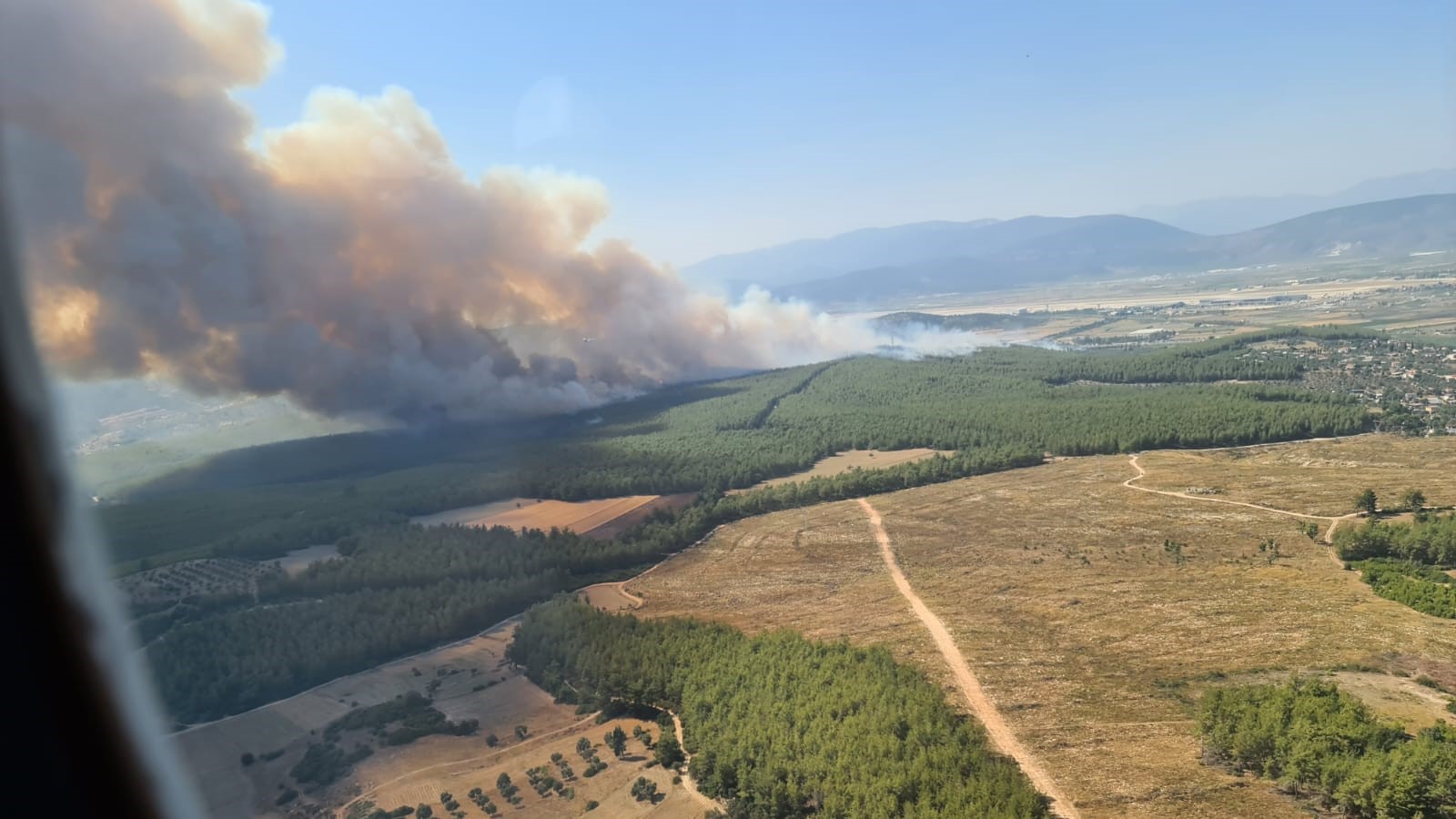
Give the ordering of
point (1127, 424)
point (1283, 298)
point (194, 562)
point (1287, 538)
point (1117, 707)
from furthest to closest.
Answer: point (1283, 298), point (1127, 424), point (194, 562), point (1287, 538), point (1117, 707)

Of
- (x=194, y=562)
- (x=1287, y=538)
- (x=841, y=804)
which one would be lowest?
(x=1287, y=538)

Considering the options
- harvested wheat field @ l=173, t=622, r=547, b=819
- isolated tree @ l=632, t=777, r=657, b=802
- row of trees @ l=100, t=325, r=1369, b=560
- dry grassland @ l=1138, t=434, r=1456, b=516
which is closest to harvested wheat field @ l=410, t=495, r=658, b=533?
row of trees @ l=100, t=325, r=1369, b=560

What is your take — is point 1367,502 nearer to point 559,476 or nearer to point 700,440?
point 700,440

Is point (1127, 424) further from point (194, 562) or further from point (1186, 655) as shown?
point (194, 562)

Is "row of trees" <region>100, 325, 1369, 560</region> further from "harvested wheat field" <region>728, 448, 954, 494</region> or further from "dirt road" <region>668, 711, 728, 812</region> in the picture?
"dirt road" <region>668, 711, 728, 812</region>

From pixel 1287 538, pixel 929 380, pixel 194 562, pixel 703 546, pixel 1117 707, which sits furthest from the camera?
pixel 929 380

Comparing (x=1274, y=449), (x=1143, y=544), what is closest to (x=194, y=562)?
(x=1143, y=544)

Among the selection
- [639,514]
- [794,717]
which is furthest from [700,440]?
[794,717]
